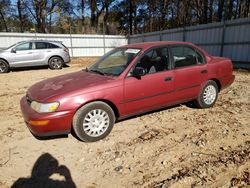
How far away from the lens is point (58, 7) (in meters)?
33.6

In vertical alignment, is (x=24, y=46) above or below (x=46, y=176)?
above

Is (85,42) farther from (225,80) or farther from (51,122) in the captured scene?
(51,122)

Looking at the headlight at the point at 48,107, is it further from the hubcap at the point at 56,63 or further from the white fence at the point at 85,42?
the white fence at the point at 85,42

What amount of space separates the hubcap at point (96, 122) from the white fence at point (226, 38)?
1015 cm

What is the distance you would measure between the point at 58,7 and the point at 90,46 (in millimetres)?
14332

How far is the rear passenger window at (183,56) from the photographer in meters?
4.83

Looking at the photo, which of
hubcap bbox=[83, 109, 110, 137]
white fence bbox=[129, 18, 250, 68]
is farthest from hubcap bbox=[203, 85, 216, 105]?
white fence bbox=[129, 18, 250, 68]

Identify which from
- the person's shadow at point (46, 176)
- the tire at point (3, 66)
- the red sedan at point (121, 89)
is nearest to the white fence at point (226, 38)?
the red sedan at point (121, 89)

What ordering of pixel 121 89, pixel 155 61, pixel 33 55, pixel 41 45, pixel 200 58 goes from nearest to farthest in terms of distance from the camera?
pixel 121 89
pixel 155 61
pixel 200 58
pixel 33 55
pixel 41 45

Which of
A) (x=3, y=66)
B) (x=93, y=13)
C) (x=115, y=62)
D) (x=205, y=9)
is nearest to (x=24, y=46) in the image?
(x=3, y=66)

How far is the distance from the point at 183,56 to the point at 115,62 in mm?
1459

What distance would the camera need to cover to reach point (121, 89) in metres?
4.08

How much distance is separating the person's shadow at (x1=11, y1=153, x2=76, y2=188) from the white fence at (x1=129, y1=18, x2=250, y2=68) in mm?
11185

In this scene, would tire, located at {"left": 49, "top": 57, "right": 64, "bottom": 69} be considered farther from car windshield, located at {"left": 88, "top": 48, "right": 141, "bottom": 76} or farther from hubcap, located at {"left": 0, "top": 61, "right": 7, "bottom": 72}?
A: car windshield, located at {"left": 88, "top": 48, "right": 141, "bottom": 76}
